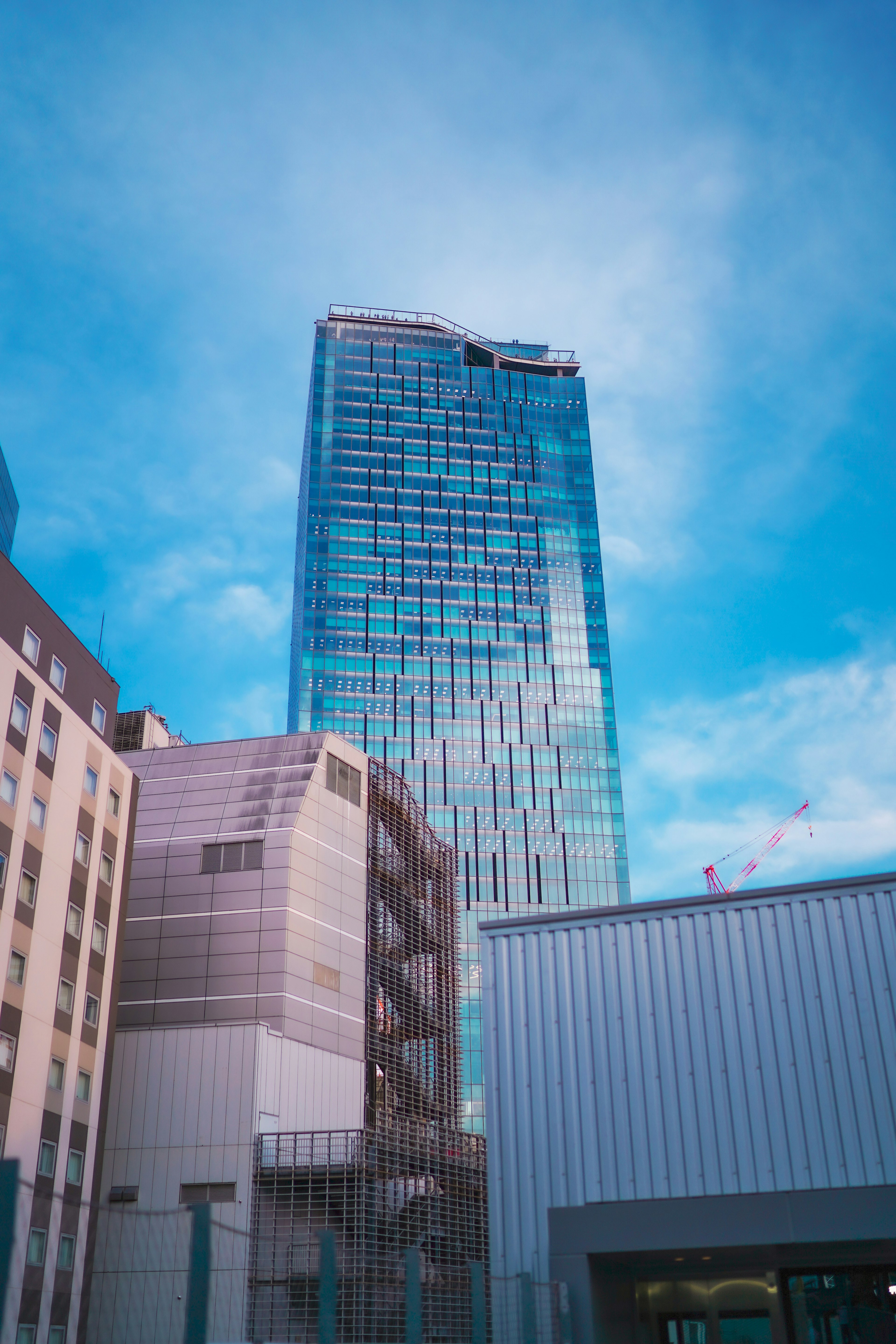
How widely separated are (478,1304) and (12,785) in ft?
92.3

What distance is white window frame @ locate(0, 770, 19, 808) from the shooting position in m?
39.5

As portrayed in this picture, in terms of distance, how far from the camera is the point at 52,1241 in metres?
28.5

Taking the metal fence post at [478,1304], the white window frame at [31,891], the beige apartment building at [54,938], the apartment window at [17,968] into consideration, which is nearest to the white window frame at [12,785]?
the beige apartment building at [54,938]

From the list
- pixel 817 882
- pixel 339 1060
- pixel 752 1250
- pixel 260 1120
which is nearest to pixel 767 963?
pixel 817 882

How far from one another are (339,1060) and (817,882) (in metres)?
29.7

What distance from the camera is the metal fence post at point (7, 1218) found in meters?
8.06

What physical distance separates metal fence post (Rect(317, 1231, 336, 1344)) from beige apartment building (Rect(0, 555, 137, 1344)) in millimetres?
25087

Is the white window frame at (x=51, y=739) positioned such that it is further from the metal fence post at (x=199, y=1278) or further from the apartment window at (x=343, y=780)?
the metal fence post at (x=199, y=1278)

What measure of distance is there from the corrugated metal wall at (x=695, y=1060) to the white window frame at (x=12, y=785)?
2156cm

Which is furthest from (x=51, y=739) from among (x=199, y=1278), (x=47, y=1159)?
(x=199, y=1278)

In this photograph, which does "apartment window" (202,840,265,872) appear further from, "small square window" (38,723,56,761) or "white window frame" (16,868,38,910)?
"white window frame" (16,868,38,910)

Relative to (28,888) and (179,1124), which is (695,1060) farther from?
(179,1124)

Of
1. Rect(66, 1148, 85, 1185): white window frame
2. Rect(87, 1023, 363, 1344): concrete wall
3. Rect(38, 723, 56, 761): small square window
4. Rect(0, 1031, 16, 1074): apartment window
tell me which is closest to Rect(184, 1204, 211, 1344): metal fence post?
Rect(87, 1023, 363, 1344): concrete wall

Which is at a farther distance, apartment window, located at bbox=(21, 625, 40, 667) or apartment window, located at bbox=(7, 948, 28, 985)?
apartment window, located at bbox=(21, 625, 40, 667)
